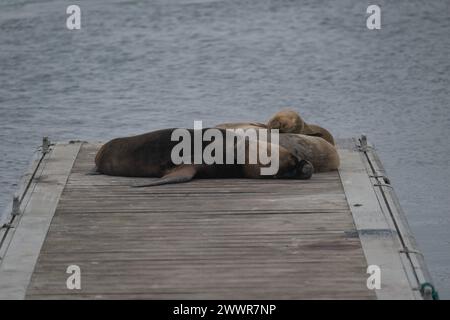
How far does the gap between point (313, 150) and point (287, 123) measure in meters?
0.55

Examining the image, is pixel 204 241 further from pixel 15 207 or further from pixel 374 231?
pixel 15 207

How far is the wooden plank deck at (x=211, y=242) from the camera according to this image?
6.97 m

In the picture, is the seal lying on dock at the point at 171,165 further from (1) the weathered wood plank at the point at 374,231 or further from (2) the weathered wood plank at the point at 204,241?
(1) the weathered wood plank at the point at 374,231

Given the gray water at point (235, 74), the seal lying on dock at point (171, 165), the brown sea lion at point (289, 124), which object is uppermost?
the gray water at point (235, 74)

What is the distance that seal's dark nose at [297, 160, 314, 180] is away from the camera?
9375 millimetres

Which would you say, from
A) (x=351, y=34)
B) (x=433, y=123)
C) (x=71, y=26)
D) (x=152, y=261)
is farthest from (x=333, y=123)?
(x=152, y=261)

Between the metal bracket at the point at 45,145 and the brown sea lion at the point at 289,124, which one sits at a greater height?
the metal bracket at the point at 45,145

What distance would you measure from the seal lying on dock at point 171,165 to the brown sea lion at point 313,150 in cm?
18

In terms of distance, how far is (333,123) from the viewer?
14547 millimetres

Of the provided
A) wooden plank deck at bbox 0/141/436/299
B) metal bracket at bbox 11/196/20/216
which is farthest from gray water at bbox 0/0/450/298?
metal bracket at bbox 11/196/20/216

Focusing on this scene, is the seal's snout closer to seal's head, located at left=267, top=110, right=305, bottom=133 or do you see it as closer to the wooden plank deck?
the wooden plank deck

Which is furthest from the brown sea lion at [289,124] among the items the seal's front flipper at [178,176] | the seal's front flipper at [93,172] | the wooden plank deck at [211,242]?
the seal's front flipper at [93,172]
